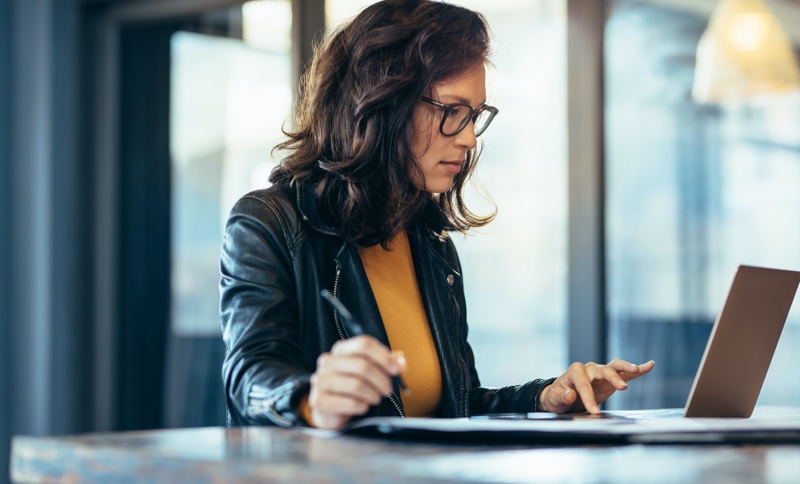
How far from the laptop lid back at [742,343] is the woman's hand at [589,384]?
14 centimetres

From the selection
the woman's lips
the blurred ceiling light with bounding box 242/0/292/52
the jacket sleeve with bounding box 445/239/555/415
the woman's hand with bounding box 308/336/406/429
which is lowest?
the jacket sleeve with bounding box 445/239/555/415

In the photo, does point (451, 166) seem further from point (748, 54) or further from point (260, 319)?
point (748, 54)

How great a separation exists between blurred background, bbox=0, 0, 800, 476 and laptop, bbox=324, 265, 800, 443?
948mm

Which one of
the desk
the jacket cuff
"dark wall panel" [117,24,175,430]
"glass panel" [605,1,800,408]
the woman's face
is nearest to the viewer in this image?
the desk

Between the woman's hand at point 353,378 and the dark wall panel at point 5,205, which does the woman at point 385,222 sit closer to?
the woman's hand at point 353,378

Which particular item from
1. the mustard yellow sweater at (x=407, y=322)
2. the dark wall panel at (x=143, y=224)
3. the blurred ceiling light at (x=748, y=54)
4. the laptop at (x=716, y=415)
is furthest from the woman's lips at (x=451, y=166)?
the dark wall panel at (x=143, y=224)

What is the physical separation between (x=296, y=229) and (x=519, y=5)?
206cm

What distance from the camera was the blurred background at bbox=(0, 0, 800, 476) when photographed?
9.57 feet

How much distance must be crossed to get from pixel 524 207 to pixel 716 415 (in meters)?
2.07

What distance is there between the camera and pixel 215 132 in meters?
3.80

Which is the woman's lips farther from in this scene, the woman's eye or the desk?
the desk

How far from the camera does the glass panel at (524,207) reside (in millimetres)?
3121

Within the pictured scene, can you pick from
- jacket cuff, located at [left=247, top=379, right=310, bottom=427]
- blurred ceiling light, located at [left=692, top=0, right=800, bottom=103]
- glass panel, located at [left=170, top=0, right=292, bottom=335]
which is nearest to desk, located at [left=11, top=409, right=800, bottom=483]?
jacket cuff, located at [left=247, top=379, right=310, bottom=427]

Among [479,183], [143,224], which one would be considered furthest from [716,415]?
[143,224]
